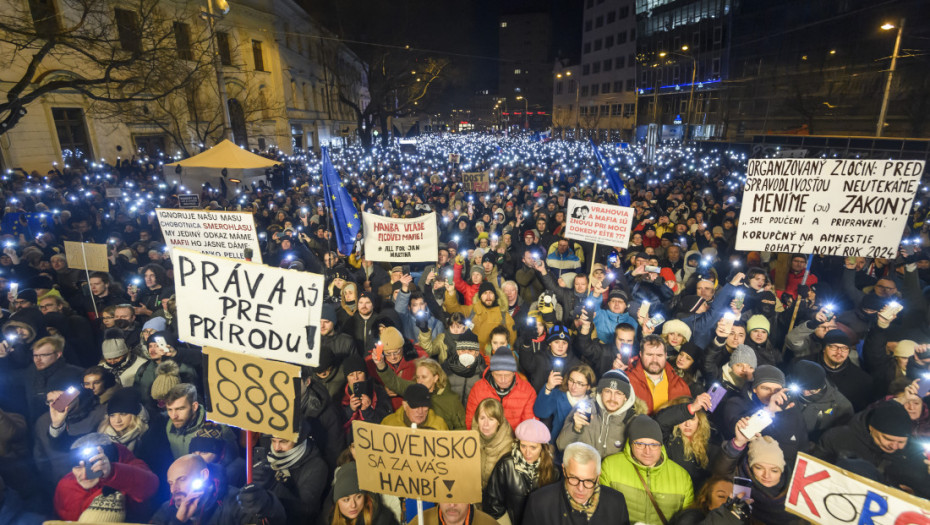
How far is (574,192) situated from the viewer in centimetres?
1441

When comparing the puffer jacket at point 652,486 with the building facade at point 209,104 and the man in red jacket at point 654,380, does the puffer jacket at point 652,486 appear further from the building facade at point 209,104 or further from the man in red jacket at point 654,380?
the building facade at point 209,104

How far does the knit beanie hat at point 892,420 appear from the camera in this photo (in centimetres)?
313

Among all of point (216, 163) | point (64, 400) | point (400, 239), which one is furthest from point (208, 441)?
point (216, 163)

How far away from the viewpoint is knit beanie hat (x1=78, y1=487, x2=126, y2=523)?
2803mm

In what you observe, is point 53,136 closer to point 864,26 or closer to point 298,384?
point 298,384

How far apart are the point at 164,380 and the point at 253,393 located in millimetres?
1724

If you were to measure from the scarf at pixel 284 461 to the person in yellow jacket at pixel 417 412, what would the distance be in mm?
723

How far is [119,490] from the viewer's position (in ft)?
10.0

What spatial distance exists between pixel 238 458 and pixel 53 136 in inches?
1039

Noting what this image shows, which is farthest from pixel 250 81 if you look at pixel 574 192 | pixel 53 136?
pixel 574 192

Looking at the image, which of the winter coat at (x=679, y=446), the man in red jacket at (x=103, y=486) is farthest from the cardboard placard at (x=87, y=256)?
the winter coat at (x=679, y=446)

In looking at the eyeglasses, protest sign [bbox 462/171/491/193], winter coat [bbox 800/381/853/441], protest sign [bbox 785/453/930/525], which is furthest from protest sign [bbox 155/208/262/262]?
protest sign [bbox 462/171/491/193]

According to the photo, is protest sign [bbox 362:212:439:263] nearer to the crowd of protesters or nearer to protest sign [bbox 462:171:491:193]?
the crowd of protesters

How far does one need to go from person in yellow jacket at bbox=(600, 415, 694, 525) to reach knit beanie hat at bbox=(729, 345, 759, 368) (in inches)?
57.2
